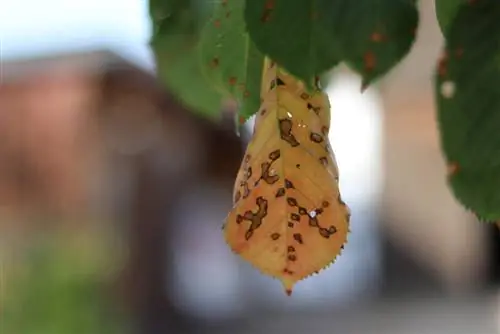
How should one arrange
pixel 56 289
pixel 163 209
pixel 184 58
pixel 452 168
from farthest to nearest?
1. pixel 163 209
2. pixel 56 289
3. pixel 184 58
4. pixel 452 168

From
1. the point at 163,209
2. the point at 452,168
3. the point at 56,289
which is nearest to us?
the point at 452,168

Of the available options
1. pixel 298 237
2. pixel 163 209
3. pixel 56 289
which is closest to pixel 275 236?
pixel 298 237

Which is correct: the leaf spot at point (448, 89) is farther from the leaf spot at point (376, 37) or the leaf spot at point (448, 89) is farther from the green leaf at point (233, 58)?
the green leaf at point (233, 58)

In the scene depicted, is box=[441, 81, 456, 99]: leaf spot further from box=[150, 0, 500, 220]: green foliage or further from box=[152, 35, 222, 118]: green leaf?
box=[152, 35, 222, 118]: green leaf

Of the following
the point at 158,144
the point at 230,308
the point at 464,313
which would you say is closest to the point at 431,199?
the point at 464,313

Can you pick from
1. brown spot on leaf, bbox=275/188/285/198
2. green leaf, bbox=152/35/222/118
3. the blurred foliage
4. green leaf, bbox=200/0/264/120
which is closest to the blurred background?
the blurred foliage

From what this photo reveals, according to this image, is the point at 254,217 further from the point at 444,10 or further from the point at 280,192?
the point at 444,10

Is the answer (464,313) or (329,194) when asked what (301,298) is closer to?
(464,313)
